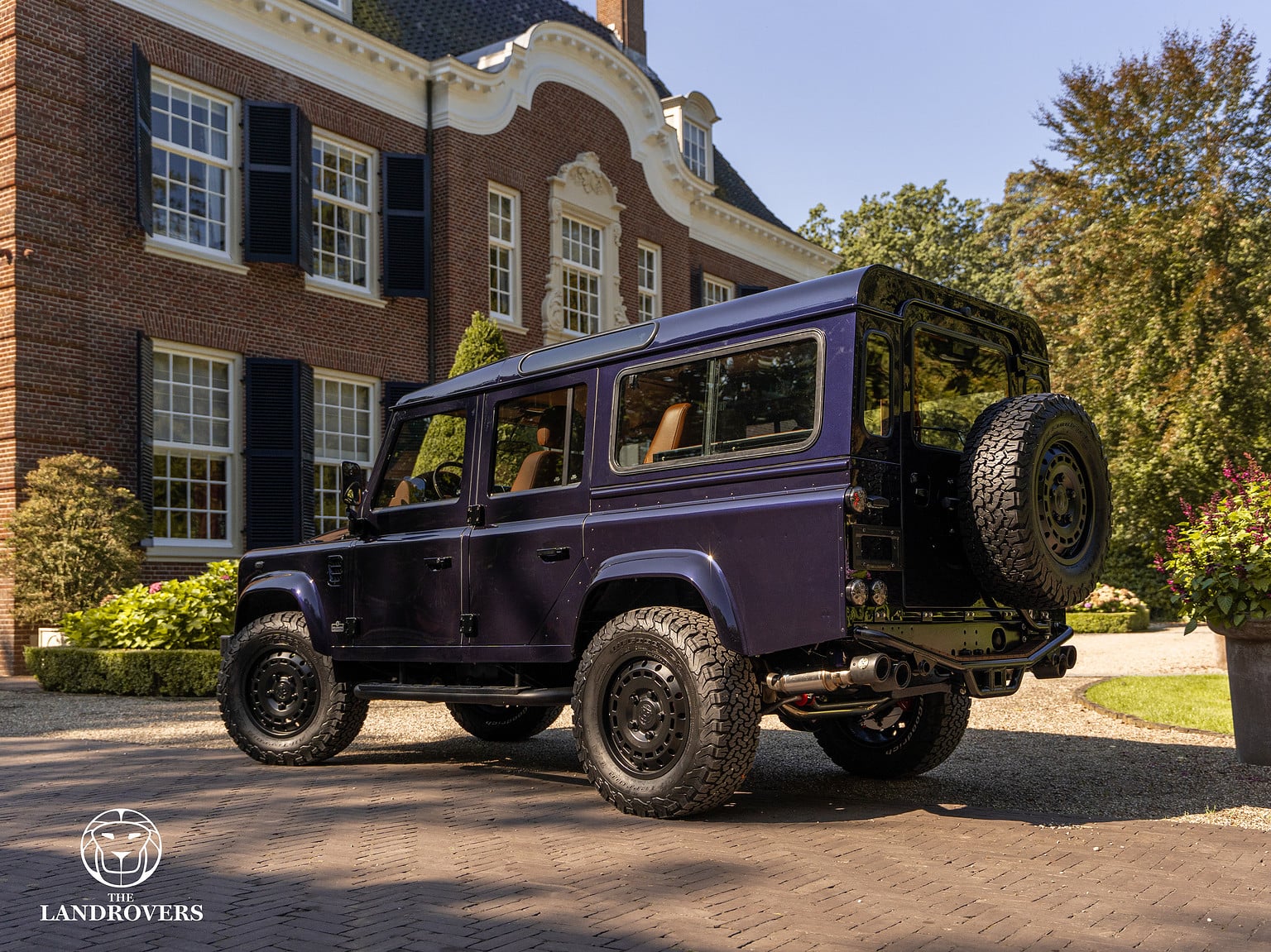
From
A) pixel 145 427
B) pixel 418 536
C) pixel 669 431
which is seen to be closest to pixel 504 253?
pixel 145 427

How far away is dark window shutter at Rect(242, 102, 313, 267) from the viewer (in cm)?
1567

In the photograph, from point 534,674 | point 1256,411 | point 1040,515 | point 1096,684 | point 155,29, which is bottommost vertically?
point 1096,684

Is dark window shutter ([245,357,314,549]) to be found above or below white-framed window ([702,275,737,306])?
below

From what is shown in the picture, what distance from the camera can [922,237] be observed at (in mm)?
44125

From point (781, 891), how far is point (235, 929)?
1823 millimetres

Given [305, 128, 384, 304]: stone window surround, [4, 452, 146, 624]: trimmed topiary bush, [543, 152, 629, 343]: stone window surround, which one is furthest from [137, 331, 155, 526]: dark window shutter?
[543, 152, 629, 343]: stone window surround

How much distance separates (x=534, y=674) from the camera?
653 centimetres

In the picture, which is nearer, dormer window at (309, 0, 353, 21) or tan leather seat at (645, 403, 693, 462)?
tan leather seat at (645, 403, 693, 462)

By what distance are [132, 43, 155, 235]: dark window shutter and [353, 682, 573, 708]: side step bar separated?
9.64 meters

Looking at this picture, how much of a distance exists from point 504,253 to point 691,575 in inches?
606

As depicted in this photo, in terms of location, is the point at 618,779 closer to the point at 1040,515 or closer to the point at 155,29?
the point at 1040,515

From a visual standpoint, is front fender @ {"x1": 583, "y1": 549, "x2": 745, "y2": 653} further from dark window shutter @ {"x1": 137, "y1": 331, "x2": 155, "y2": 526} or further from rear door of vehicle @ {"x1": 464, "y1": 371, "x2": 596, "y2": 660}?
dark window shutter @ {"x1": 137, "y1": 331, "x2": 155, "y2": 526}

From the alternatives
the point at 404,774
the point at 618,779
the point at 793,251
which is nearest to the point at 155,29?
the point at 404,774

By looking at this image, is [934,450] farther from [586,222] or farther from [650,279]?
[650,279]
